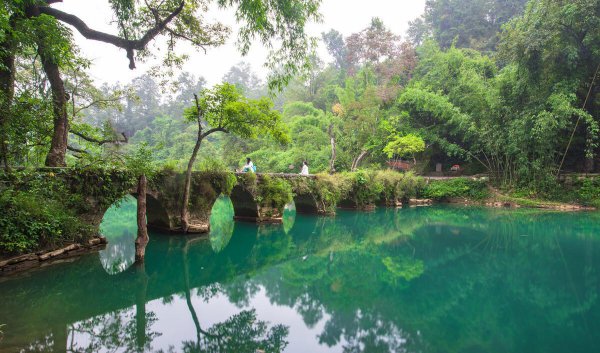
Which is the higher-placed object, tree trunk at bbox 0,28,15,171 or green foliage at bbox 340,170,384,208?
tree trunk at bbox 0,28,15,171

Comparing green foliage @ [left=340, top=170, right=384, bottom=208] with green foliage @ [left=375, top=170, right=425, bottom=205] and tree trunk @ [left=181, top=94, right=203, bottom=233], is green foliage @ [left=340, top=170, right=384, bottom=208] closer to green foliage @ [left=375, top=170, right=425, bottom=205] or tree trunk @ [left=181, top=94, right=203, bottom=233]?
green foliage @ [left=375, top=170, right=425, bottom=205]

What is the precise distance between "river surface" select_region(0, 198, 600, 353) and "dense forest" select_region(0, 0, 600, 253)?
2.29 meters

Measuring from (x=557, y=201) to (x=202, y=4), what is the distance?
20.9m

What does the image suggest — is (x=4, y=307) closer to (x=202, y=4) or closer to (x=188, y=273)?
(x=188, y=273)

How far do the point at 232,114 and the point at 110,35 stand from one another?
3497 mm

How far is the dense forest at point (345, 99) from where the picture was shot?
313 inches

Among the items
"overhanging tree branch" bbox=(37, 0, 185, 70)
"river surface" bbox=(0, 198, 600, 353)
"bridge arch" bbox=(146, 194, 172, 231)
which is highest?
"overhanging tree branch" bbox=(37, 0, 185, 70)

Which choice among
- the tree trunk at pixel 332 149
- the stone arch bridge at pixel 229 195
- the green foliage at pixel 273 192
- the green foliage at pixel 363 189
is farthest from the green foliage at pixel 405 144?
the green foliage at pixel 273 192

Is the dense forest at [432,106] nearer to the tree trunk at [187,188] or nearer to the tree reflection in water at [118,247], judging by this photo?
the tree trunk at [187,188]

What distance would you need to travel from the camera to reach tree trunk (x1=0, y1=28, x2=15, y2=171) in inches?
269

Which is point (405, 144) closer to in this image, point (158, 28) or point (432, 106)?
point (432, 106)

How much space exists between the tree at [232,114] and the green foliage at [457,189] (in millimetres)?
17069

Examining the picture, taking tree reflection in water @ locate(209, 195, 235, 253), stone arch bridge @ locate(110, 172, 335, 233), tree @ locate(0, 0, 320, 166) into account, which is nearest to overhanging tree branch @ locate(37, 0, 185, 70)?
tree @ locate(0, 0, 320, 166)

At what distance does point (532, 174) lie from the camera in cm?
2125
